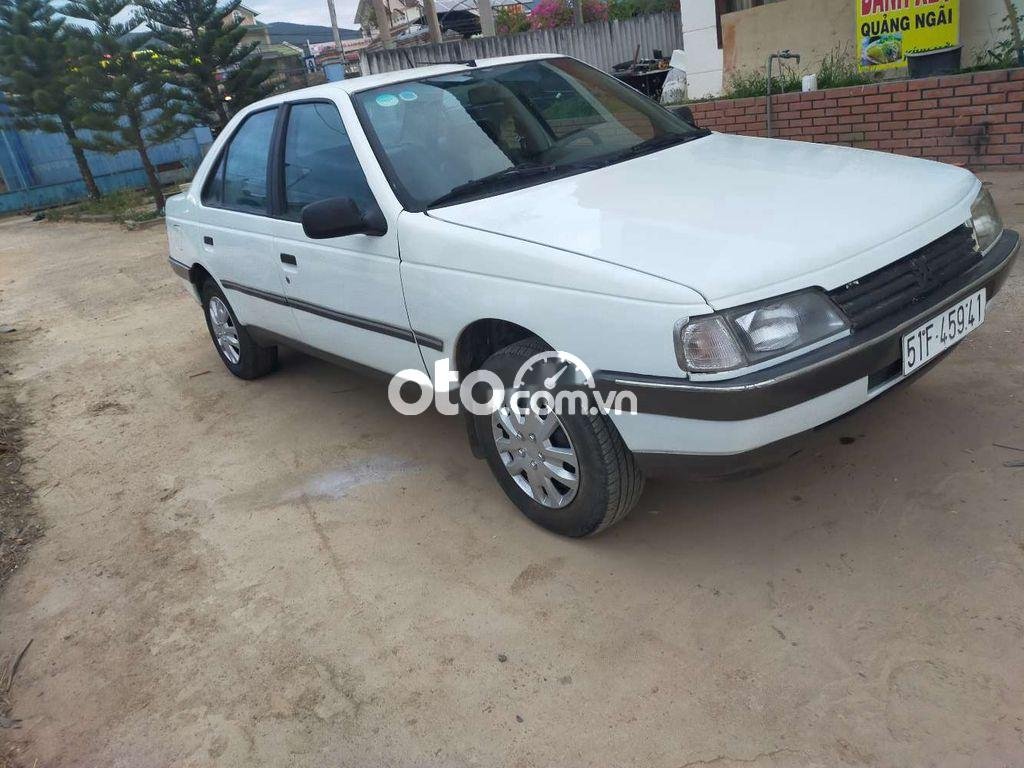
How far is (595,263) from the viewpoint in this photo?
7.88 ft

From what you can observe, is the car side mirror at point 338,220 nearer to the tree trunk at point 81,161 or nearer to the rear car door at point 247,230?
the rear car door at point 247,230

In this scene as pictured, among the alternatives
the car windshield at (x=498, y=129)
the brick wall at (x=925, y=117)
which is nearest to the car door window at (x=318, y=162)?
the car windshield at (x=498, y=129)

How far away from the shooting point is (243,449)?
4.24 m

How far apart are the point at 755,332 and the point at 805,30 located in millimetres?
7255

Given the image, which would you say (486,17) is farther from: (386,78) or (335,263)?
(335,263)

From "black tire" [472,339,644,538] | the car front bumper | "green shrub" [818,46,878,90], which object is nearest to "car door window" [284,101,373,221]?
"black tire" [472,339,644,538]

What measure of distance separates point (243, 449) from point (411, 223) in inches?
73.5

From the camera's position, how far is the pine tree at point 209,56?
15336 millimetres

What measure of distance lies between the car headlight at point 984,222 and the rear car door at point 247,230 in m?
2.96

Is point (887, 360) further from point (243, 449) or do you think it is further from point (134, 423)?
point (134, 423)

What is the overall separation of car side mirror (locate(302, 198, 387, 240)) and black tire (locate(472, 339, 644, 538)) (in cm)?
73

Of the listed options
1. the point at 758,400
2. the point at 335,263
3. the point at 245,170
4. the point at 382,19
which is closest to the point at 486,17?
the point at 382,19

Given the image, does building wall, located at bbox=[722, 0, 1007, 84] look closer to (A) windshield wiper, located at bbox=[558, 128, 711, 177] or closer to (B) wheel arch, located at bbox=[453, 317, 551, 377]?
(A) windshield wiper, located at bbox=[558, 128, 711, 177]

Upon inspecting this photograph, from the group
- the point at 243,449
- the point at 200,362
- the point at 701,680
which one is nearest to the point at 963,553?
the point at 701,680
